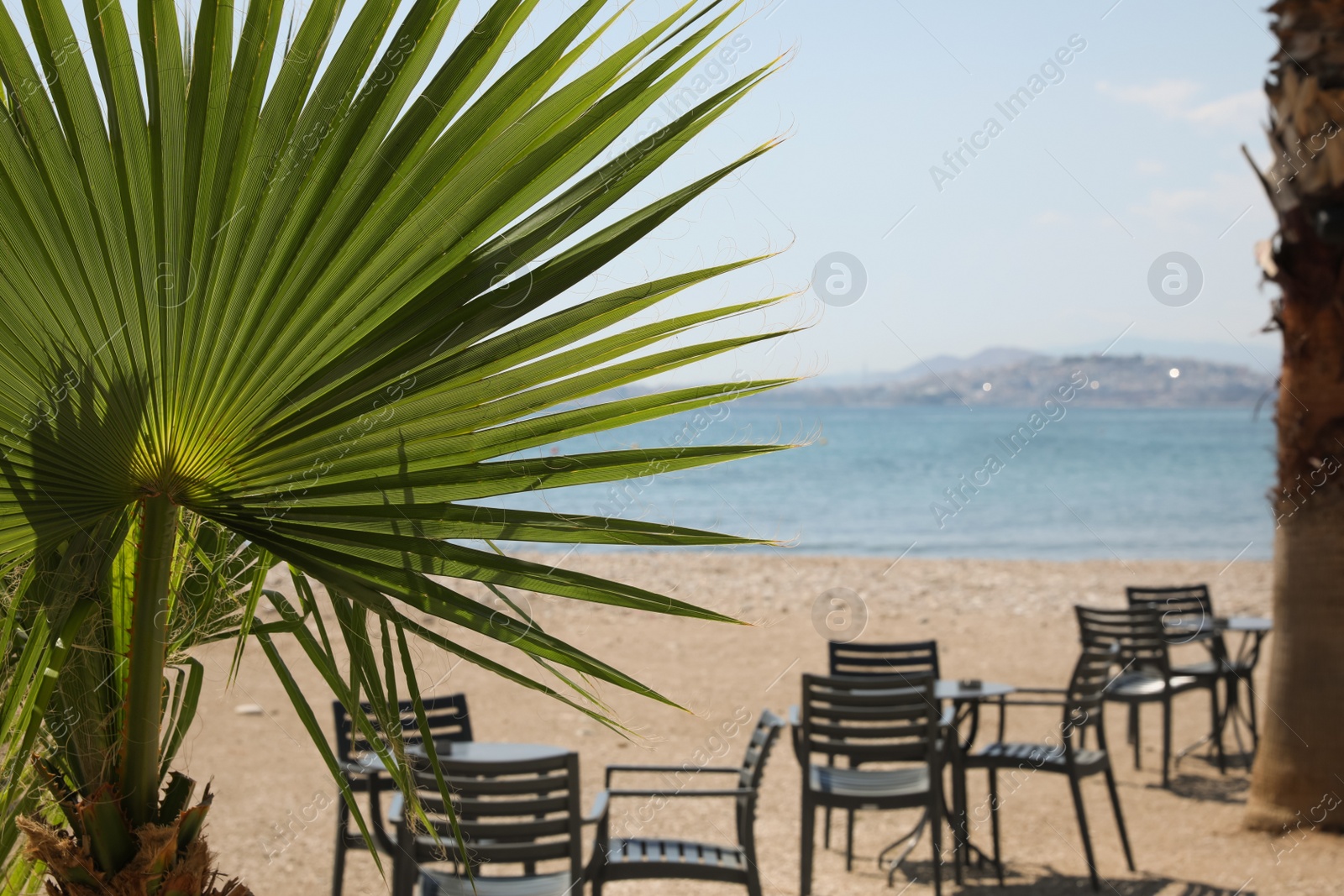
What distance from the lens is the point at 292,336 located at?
4.77 ft

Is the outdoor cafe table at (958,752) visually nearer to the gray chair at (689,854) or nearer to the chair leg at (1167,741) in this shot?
the gray chair at (689,854)

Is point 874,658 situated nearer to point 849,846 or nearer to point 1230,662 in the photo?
point 849,846

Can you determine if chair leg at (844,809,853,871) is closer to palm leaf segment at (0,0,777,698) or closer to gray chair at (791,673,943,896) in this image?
gray chair at (791,673,943,896)

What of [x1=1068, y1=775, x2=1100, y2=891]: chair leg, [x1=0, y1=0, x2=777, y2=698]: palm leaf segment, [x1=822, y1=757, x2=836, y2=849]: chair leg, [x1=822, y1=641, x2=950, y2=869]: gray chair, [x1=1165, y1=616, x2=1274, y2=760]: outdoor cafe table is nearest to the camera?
[x1=0, y1=0, x2=777, y2=698]: palm leaf segment

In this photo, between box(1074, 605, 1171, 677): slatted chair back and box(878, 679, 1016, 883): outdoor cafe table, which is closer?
box(878, 679, 1016, 883): outdoor cafe table

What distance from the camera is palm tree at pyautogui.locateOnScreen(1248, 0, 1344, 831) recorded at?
536 centimetres

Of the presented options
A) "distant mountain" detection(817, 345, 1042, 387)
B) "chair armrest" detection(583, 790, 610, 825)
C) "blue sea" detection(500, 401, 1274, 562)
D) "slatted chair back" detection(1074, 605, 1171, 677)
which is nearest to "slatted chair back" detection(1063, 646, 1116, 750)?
"slatted chair back" detection(1074, 605, 1171, 677)

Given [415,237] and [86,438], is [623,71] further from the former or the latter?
[86,438]

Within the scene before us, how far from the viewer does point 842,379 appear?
12350 centimetres

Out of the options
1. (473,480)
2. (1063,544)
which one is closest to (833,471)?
(1063,544)

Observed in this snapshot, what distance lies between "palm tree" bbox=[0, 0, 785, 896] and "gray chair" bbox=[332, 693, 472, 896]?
211 centimetres

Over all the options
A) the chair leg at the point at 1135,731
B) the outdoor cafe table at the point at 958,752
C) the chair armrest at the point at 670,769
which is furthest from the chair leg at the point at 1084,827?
the chair leg at the point at 1135,731

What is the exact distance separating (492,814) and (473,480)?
8.11 ft

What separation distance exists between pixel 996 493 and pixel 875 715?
130 ft
